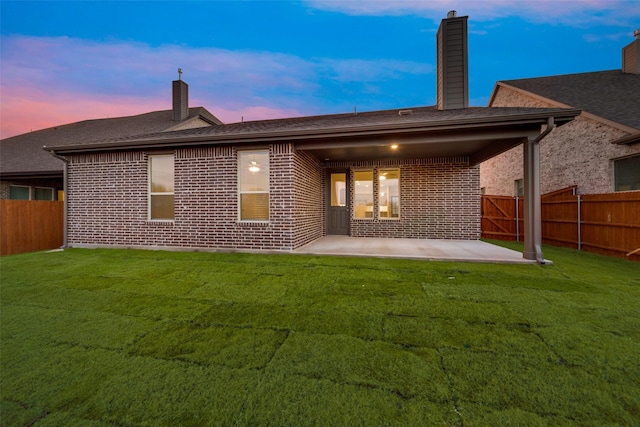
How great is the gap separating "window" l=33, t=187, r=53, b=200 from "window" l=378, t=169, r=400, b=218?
13978 mm

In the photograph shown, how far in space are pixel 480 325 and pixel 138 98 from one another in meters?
20.5

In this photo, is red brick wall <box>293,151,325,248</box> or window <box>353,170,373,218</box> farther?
window <box>353,170,373,218</box>

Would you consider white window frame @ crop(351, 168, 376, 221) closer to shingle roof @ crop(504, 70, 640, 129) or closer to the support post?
the support post

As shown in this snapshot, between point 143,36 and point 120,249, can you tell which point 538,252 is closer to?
point 120,249

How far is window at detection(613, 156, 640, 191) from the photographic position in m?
7.42

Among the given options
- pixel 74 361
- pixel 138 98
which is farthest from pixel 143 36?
pixel 74 361

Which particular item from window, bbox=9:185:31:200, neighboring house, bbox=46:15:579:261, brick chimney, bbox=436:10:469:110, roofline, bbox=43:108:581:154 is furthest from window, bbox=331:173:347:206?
window, bbox=9:185:31:200

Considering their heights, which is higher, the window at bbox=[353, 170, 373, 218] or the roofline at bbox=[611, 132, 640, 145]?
the roofline at bbox=[611, 132, 640, 145]

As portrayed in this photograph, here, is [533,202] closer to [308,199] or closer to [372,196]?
[372,196]

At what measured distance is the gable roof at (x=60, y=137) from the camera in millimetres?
9469

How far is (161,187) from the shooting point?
271 inches

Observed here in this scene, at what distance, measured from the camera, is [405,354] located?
2.09m

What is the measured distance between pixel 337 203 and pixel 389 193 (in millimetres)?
1931

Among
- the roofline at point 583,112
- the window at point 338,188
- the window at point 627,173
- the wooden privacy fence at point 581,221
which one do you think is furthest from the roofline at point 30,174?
the window at point 627,173
